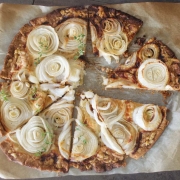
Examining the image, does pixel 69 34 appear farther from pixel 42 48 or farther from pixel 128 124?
pixel 128 124

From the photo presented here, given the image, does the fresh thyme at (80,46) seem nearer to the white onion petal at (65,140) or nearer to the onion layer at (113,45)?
the onion layer at (113,45)

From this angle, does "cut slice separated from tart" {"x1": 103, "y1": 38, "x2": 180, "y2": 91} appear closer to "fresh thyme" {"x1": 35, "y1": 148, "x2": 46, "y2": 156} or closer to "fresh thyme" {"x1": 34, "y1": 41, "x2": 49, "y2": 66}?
"fresh thyme" {"x1": 34, "y1": 41, "x2": 49, "y2": 66}

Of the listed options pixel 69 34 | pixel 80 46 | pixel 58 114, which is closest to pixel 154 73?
pixel 80 46

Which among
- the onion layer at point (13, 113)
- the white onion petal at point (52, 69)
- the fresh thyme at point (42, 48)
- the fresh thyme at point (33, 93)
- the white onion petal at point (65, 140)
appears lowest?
the white onion petal at point (65, 140)

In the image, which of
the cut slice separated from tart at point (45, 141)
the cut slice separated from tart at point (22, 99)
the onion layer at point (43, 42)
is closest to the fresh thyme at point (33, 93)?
the cut slice separated from tart at point (22, 99)

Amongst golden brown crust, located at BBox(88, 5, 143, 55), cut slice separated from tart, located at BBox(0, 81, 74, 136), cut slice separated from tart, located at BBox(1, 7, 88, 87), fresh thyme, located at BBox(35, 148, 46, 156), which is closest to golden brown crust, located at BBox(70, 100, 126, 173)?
fresh thyme, located at BBox(35, 148, 46, 156)

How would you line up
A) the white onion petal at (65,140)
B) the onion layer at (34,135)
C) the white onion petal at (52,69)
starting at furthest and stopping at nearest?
1. the white onion petal at (52,69)
2. the white onion petal at (65,140)
3. the onion layer at (34,135)

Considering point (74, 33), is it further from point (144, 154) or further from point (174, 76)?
point (144, 154)
